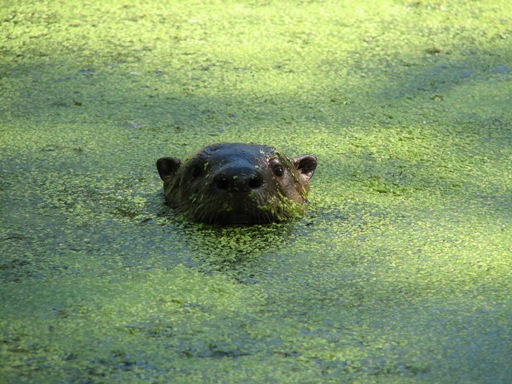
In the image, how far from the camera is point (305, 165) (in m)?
3.50

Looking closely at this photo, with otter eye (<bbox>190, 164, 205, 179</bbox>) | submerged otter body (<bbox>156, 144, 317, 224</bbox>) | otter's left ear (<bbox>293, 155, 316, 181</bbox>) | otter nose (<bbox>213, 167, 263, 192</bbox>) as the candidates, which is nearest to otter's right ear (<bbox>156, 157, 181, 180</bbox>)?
submerged otter body (<bbox>156, 144, 317, 224</bbox>)

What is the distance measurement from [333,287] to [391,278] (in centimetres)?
19

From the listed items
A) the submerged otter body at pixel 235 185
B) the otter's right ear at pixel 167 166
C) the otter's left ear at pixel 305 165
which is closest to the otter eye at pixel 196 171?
the submerged otter body at pixel 235 185

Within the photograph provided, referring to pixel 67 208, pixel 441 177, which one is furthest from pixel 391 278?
pixel 67 208

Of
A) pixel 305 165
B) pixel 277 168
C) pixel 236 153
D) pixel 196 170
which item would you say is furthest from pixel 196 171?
pixel 305 165

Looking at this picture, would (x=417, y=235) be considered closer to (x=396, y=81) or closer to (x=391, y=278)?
(x=391, y=278)

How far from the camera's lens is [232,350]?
89.8 inches

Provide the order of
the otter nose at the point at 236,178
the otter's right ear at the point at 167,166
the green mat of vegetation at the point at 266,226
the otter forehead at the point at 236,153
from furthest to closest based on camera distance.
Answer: the otter's right ear at the point at 167,166 < the otter forehead at the point at 236,153 < the otter nose at the point at 236,178 < the green mat of vegetation at the point at 266,226

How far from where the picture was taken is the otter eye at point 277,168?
3275 millimetres

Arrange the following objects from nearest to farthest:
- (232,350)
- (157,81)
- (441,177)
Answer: (232,350) < (441,177) < (157,81)

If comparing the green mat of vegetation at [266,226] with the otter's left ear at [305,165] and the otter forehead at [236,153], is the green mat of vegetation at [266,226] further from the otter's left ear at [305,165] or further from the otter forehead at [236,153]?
the otter forehead at [236,153]

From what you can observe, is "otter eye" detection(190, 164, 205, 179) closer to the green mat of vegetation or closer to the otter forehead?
the otter forehead

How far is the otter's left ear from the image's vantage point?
3482 mm

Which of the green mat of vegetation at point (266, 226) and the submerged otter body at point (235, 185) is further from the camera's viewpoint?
the submerged otter body at point (235, 185)
